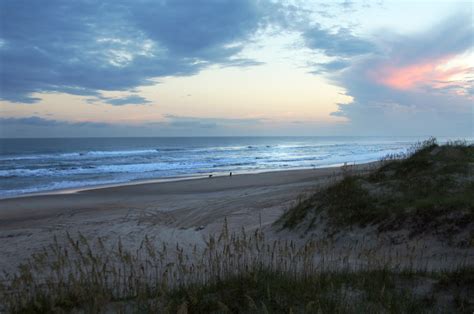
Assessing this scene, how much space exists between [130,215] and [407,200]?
9.65 m

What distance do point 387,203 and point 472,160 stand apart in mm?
4279

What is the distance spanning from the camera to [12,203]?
17547mm

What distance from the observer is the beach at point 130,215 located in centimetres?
1071

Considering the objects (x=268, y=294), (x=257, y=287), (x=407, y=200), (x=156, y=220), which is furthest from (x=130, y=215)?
(x=268, y=294)

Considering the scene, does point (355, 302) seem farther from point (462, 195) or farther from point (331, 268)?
point (462, 195)

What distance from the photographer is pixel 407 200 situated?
Result: 29.0 feet

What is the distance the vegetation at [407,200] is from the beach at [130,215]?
6.27 feet

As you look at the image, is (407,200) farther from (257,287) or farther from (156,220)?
(156,220)

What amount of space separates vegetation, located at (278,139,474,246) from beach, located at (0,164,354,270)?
1.91 m

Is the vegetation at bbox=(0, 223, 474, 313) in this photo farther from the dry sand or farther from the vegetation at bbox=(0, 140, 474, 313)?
the dry sand

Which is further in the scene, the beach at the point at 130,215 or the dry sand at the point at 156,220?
the beach at the point at 130,215

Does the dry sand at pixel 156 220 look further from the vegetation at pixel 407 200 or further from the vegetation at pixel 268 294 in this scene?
the vegetation at pixel 268 294

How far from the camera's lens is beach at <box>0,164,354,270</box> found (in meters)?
10.7

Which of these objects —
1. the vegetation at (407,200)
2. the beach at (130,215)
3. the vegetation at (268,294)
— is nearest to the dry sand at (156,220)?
the beach at (130,215)
